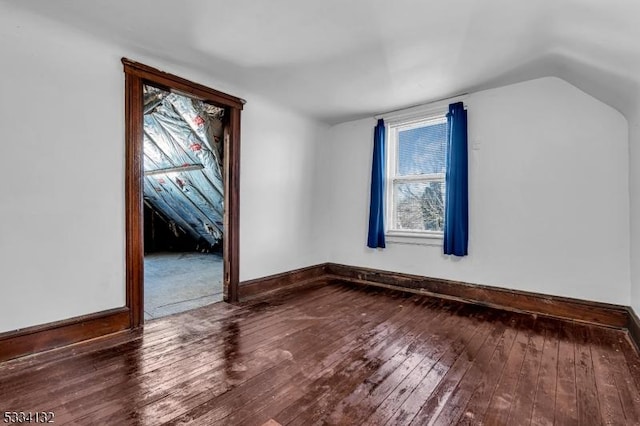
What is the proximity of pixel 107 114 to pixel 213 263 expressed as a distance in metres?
3.52

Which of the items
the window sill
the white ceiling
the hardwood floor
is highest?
the white ceiling

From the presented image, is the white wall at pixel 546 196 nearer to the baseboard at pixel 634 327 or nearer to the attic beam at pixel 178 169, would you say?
the baseboard at pixel 634 327

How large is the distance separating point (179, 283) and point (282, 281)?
1.40 metres

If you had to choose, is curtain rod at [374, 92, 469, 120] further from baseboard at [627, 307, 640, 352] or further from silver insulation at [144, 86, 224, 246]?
baseboard at [627, 307, 640, 352]

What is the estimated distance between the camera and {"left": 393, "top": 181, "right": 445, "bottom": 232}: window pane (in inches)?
143

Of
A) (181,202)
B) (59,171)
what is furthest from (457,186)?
(181,202)

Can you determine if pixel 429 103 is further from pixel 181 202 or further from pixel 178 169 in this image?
pixel 181 202

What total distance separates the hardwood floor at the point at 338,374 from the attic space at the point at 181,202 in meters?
0.87

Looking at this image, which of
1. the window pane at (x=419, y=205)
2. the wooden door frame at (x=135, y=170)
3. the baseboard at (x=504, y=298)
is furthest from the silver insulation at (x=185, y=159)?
the baseboard at (x=504, y=298)

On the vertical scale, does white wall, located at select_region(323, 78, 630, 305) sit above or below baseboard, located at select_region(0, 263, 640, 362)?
above

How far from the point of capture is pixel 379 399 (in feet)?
5.09

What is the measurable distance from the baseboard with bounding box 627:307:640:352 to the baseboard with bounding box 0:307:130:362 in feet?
12.8

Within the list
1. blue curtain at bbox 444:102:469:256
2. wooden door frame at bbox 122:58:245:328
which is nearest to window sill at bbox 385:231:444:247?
blue curtain at bbox 444:102:469:256

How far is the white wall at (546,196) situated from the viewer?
102 inches
